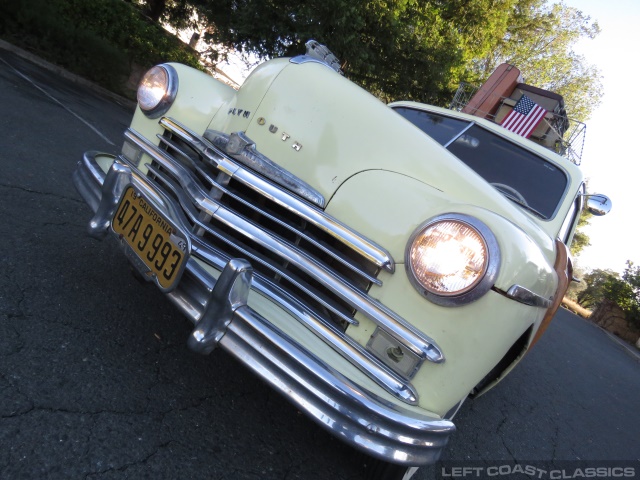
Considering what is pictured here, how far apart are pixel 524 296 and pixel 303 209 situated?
0.85m

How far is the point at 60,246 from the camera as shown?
8.96 ft

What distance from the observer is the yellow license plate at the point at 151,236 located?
1.67m

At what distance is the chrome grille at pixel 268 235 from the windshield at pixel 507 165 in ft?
4.61

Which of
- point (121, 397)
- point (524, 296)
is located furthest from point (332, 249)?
point (121, 397)

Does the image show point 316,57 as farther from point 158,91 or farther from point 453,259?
point 453,259

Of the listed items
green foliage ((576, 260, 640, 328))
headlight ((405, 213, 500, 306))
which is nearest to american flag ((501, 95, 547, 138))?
headlight ((405, 213, 500, 306))

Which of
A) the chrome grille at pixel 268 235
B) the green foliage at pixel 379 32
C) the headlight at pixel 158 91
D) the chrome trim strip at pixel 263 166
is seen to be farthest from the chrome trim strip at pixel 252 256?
the green foliage at pixel 379 32

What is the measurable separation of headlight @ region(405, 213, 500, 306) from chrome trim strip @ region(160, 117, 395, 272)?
0.12 meters

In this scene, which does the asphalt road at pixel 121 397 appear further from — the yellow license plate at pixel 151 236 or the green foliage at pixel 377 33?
the green foliage at pixel 377 33

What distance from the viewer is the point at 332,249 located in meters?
1.76

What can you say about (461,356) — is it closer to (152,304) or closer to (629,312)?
(152,304)

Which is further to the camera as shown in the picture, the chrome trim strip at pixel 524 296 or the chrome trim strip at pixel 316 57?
the chrome trim strip at pixel 316 57

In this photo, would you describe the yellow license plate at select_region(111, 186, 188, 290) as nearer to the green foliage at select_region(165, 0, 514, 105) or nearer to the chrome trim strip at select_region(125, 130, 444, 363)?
the chrome trim strip at select_region(125, 130, 444, 363)

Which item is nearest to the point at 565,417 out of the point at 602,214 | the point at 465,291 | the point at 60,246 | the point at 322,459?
the point at 602,214
